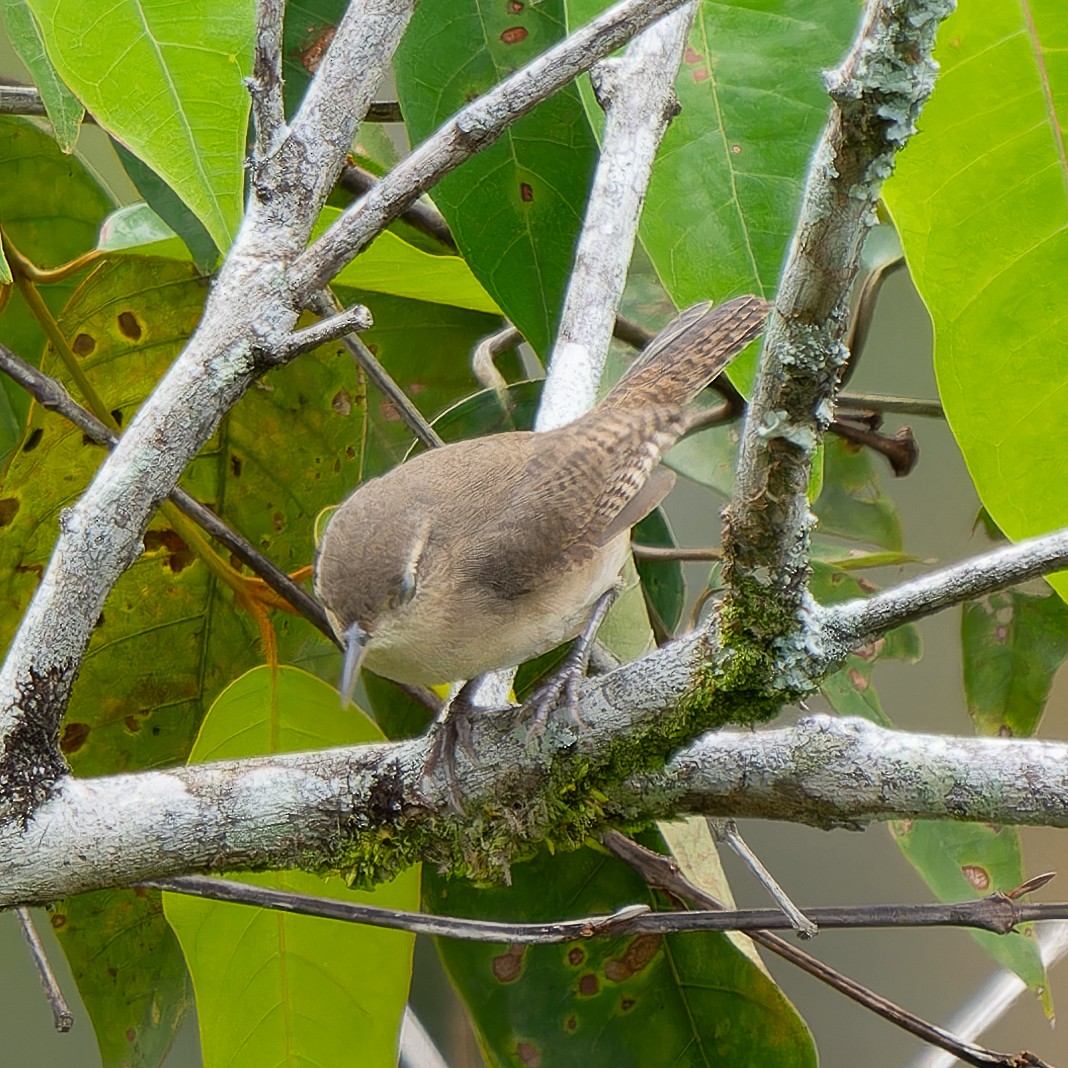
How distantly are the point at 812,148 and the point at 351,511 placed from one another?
0.75 meters

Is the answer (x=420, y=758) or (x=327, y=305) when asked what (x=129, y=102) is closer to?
(x=327, y=305)

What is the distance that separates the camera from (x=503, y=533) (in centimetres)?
165

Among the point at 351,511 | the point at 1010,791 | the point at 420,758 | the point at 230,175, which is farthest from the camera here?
the point at 351,511

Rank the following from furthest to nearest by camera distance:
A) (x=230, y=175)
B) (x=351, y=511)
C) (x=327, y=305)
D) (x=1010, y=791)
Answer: (x=327, y=305) < (x=351, y=511) < (x=230, y=175) < (x=1010, y=791)

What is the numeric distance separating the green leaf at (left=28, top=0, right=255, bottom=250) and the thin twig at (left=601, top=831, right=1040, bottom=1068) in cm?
99

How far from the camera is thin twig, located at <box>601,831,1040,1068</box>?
1502mm

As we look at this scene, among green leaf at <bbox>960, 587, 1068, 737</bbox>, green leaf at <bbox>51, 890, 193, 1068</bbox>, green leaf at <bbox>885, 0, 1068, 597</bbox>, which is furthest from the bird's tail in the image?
green leaf at <bbox>51, 890, 193, 1068</bbox>

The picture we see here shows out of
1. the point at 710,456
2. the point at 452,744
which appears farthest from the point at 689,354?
the point at 452,744

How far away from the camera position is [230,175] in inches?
45.1

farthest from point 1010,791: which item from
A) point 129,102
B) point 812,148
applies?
point 129,102

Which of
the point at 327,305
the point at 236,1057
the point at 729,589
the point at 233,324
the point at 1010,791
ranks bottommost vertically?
the point at 236,1057

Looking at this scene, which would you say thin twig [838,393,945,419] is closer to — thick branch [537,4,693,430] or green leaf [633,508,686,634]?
green leaf [633,508,686,634]

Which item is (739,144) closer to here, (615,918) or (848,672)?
(615,918)

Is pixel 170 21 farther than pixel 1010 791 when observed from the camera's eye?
Yes
